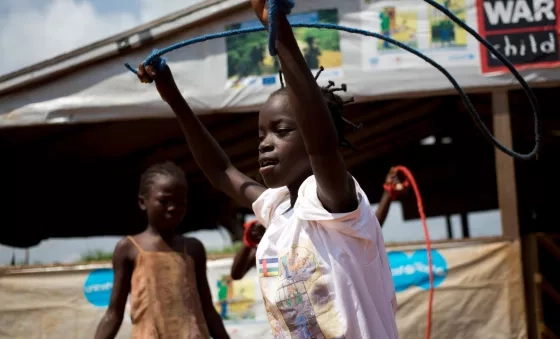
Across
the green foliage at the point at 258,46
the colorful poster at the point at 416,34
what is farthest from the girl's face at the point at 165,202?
the colorful poster at the point at 416,34

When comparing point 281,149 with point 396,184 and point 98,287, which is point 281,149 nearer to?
point 396,184

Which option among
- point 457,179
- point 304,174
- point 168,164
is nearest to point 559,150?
point 457,179

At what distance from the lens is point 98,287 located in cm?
742

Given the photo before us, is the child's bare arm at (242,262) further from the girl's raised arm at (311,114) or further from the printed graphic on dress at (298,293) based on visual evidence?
the girl's raised arm at (311,114)

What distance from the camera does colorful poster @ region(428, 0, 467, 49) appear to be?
24.0 ft

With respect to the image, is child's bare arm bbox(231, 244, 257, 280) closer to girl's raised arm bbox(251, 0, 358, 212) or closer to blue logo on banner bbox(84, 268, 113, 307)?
blue logo on banner bbox(84, 268, 113, 307)

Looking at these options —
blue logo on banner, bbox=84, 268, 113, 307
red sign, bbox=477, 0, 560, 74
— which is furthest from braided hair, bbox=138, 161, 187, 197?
red sign, bbox=477, 0, 560, 74

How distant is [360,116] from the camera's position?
30.3ft

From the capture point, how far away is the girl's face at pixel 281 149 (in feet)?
8.64

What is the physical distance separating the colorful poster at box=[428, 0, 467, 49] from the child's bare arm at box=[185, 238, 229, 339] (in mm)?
3295

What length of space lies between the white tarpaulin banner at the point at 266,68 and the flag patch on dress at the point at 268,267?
16.1 feet

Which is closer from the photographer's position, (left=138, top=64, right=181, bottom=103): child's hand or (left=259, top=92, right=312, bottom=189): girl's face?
(left=259, top=92, right=312, bottom=189): girl's face

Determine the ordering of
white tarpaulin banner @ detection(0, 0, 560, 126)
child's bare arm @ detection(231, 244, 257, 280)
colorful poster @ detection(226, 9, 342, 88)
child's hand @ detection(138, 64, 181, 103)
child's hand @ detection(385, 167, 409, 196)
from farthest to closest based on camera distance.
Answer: colorful poster @ detection(226, 9, 342, 88) → white tarpaulin banner @ detection(0, 0, 560, 126) → child's bare arm @ detection(231, 244, 257, 280) → child's hand @ detection(385, 167, 409, 196) → child's hand @ detection(138, 64, 181, 103)

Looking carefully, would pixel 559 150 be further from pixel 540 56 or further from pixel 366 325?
pixel 366 325
